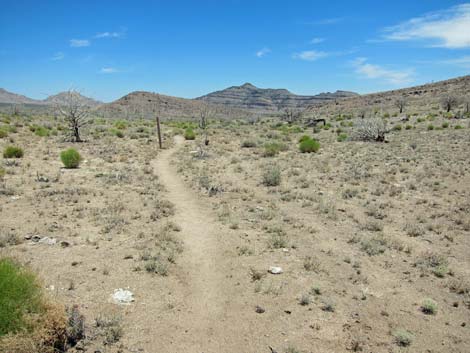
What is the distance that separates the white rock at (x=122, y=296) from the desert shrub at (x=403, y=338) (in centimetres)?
464

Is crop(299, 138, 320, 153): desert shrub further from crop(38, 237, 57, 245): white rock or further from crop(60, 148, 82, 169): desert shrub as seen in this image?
crop(38, 237, 57, 245): white rock

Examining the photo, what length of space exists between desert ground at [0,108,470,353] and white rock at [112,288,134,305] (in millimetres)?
85

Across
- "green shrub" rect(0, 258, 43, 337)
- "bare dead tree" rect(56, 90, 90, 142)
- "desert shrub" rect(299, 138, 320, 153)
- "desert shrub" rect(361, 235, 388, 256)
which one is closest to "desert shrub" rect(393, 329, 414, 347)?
"desert shrub" rect(361, 235, 388, 256)

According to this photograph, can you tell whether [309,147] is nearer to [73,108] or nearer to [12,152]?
[12,152]

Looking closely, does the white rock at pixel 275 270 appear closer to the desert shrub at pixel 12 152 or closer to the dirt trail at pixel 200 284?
the dirt trail at pixel 200 284

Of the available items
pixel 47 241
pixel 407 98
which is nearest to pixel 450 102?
pixel 407 98

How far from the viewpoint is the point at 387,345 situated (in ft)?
Result: 17.8

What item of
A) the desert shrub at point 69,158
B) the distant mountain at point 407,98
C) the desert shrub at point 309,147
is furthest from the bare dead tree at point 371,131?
the distant mountain at point 407,98

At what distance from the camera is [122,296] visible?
21.6 feet

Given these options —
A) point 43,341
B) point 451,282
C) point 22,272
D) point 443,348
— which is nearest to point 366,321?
point 443,348

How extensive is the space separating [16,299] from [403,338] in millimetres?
5663

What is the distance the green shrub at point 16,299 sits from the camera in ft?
14.2

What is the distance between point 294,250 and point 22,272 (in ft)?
19.7

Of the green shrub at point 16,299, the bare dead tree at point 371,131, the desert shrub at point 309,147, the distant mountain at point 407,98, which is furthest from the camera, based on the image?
the distant mountain at point 407,98
